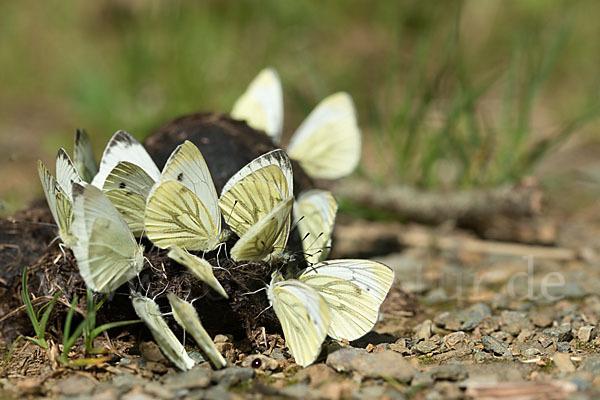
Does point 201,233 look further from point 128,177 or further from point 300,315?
point 300,315

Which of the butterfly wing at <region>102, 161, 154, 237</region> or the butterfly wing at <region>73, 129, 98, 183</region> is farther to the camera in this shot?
the butterfly wing at <region>73, 129, 98, 183</region>

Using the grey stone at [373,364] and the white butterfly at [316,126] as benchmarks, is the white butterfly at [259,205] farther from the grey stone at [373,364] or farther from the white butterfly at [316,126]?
the white butterfly at [316,126]

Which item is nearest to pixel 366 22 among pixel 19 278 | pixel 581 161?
pixel 581 161

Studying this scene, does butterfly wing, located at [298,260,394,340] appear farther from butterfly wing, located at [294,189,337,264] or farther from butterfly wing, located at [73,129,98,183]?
butterfly wing, located at [73,129,98,183]

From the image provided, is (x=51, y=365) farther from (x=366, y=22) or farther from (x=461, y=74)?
(x=366, y=22)

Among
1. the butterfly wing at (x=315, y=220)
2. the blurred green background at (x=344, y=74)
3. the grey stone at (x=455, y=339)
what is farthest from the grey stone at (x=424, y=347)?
the blurred green background at (x=344, y=74)

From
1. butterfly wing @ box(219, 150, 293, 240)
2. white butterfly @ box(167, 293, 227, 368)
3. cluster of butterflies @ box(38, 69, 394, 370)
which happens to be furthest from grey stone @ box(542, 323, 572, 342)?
white butterfly @ box(167, 293, 227, 368)
